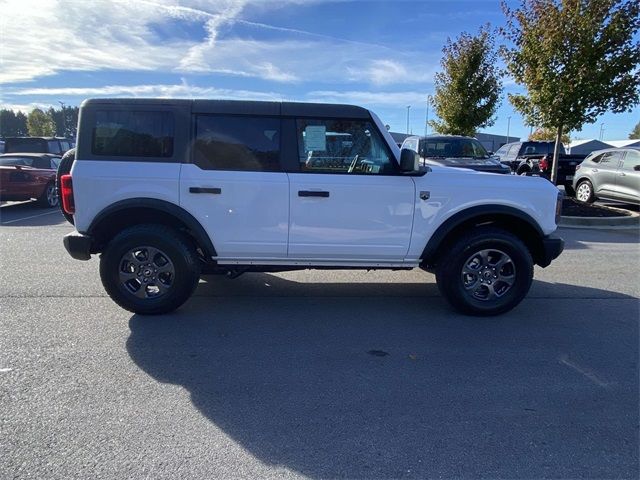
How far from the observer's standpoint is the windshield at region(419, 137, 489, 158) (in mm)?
11922

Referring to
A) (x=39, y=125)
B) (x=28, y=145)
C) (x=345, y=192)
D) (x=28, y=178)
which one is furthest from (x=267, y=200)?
(x=39, y=125)

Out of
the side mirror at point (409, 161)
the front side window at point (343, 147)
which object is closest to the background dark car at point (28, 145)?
the front side window at point (343, 147)

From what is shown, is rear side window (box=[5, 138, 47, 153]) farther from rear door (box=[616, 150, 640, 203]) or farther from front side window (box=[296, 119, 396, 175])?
rear door (box=[616, 150, 640, 203])

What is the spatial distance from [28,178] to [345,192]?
413 inches

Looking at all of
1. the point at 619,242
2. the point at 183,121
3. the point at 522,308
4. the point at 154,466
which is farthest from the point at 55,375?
the point at 619,242

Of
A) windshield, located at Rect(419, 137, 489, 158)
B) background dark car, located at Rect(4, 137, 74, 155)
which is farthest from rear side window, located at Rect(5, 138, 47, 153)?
windshield, located at Rect(419, 137, 489, 158)

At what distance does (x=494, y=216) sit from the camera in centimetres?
448

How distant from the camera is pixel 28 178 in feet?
37.0

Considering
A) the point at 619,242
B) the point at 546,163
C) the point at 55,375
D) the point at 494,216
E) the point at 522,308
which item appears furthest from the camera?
the point at 546,163

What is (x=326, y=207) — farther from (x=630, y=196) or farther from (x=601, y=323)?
(x=630, y=196)

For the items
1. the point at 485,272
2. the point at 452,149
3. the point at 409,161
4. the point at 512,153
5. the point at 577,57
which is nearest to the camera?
the point at 409,161

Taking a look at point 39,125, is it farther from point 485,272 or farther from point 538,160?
point 485,272

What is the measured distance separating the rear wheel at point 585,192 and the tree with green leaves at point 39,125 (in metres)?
72.0

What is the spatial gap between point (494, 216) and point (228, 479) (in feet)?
11.4
